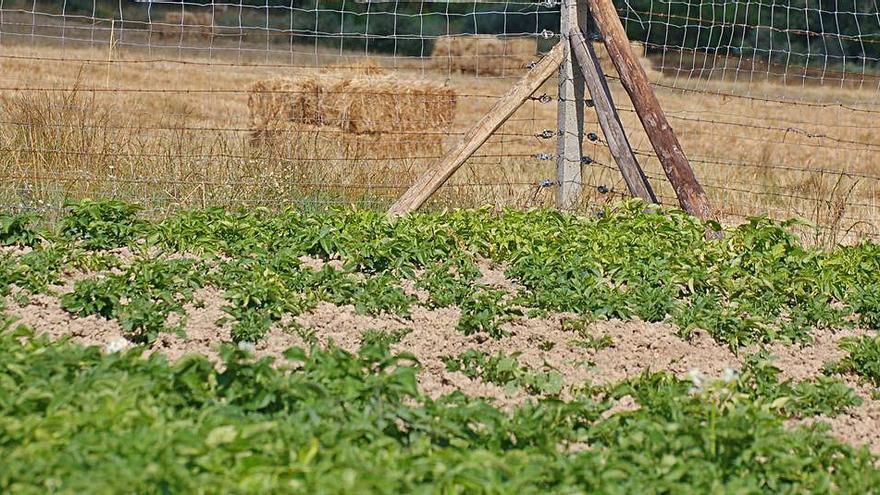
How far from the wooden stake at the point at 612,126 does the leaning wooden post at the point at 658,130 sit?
217 millimetres

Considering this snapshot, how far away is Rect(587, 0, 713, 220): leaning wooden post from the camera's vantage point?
7.62 m

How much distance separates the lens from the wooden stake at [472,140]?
8125 mm

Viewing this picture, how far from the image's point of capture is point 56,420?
3.54 meters

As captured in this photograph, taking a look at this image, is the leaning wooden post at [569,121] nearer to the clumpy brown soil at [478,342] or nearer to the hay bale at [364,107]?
the clumpy brown soil at [478,342]

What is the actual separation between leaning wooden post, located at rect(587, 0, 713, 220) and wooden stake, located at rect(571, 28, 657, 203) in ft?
0.71

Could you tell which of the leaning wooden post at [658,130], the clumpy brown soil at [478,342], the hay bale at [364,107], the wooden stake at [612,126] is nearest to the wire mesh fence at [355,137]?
the hay bale at [364,107]

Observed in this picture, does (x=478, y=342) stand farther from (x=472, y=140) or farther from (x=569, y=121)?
(x=569, y=121)

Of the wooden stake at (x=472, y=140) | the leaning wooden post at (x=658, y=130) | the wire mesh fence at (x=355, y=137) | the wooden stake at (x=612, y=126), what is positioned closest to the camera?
the leaning wooden post at (x=658, y=130)

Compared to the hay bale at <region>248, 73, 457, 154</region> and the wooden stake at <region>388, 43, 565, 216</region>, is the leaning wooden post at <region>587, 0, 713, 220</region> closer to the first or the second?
the wooden stake at <region>388, 43, 565, 216</region>

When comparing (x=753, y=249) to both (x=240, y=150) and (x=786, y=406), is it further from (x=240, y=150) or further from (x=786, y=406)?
(x=240, y=150)

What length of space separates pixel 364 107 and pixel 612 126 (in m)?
5.76

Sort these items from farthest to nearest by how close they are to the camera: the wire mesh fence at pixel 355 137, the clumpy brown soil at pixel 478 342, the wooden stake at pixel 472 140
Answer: the wire mesh fence at pixel 355 137
the wooden stake at pixel 472 140
the clumpy brown soil at pixel 478 342

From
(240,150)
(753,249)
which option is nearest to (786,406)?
(753,249)

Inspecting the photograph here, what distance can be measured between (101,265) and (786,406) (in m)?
3.49
